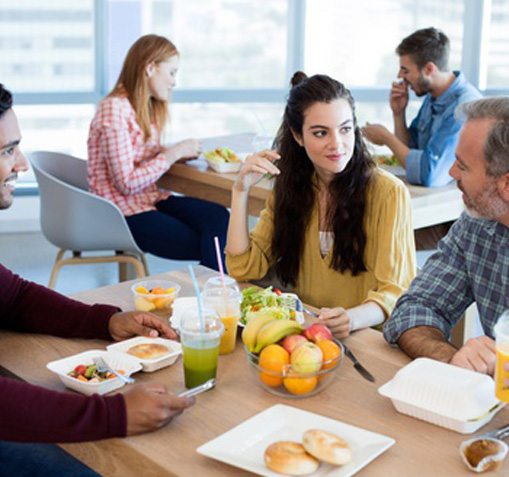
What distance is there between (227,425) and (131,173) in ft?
7.30

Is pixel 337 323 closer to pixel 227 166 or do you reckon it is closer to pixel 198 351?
pixel 198 351

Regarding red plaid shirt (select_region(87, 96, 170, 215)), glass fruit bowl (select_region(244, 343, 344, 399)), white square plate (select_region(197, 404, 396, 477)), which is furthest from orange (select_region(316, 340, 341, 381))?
red plaid shirt (select_region(87, 96, 170, 215))

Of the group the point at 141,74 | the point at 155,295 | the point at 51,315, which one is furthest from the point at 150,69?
the point at 51,315

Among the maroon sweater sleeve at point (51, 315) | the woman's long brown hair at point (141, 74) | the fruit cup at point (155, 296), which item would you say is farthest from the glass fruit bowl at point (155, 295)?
the woman's long brown hair at point (141, 74)

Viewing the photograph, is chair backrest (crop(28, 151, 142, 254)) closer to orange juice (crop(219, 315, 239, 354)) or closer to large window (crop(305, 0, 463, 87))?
orange juice (crop(219, 315, 239, 354))

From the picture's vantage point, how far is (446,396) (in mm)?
1479

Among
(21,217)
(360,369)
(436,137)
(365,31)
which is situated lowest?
(21,217)

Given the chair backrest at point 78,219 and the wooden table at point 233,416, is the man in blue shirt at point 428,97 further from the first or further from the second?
the wooden table at point 233,416

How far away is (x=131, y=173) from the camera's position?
11.7ft

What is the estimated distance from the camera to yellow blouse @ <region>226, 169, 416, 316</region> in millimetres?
2258

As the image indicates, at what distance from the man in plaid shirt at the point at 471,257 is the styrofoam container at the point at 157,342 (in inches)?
17.9

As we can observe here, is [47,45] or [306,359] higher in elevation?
[47,45]

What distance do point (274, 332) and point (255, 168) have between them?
86 centimetres

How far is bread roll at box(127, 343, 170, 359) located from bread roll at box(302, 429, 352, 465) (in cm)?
44
